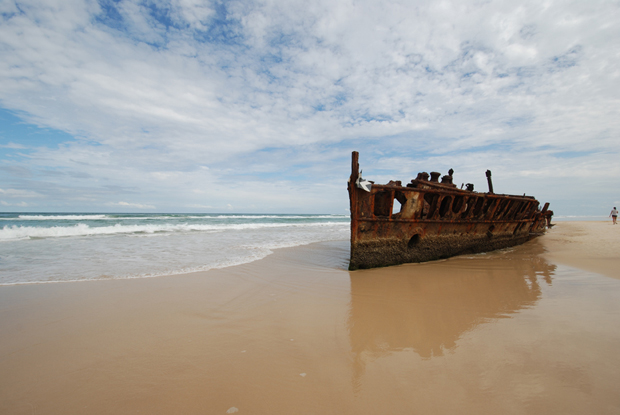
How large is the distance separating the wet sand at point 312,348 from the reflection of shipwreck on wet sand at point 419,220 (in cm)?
172

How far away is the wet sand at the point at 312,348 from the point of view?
2.01 meters

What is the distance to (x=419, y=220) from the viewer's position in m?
7.29


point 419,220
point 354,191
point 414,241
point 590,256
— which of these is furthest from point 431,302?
point 590,256

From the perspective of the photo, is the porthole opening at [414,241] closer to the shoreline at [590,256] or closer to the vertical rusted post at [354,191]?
the vertical rusted post at [354,191]

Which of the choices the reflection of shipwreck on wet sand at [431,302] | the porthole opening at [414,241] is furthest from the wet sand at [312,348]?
the porthole opening at [414,241]

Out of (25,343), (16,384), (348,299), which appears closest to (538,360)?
(348,299)

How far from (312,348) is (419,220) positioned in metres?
5.40

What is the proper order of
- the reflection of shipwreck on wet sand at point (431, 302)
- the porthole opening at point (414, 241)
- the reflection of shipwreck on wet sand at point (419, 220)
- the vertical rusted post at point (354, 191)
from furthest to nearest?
the porthole opening at point (414, 241) → the reflection of shipwreck on wet sand at point (419, 220) → the vertical rusted post at point (354, 191) → the reflection of shipwreck on wet sand at point (431, 302)

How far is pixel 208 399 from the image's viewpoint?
205cm

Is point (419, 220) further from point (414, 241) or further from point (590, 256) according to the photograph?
point (590, 256)

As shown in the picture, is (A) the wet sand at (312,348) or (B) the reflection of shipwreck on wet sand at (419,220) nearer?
(A) the wet sand at (312,348)

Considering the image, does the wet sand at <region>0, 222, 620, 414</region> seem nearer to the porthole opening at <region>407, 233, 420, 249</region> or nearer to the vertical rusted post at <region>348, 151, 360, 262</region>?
the vertical rusted post at <region>348, 151, 360, 262</region>

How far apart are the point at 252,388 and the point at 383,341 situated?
4.63 ft

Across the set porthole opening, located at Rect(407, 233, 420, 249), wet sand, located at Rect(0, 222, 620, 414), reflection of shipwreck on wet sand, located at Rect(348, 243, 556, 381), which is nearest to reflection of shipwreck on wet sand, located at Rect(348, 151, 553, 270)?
porthole opening, located at Rect(407, 233, 420, 249)
